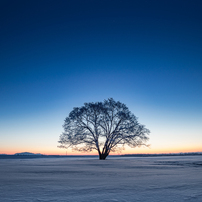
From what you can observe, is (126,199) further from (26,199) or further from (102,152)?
(102,152)

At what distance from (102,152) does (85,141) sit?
2.44m

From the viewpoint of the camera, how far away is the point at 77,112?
23.6m

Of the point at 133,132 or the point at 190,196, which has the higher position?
the point at 133,132

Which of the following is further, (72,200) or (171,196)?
(171,196)

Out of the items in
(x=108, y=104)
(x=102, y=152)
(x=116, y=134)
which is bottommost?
(x=102, y=152)

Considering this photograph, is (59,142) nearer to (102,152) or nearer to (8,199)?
(102,152)

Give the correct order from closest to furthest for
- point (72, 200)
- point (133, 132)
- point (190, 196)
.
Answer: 1. point (72, 200)
2. point (190, 196)
3. point (133, 132)

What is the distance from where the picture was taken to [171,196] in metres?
2.83

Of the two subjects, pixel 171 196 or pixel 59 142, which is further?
pixel 59 142

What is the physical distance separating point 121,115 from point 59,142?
819 centimetres

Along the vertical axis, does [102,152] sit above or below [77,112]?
below

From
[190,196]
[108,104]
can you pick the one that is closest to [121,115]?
[108,104]

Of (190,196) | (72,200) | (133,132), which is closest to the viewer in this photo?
(72,200)

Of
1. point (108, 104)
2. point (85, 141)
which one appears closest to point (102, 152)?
point (85, 141)
